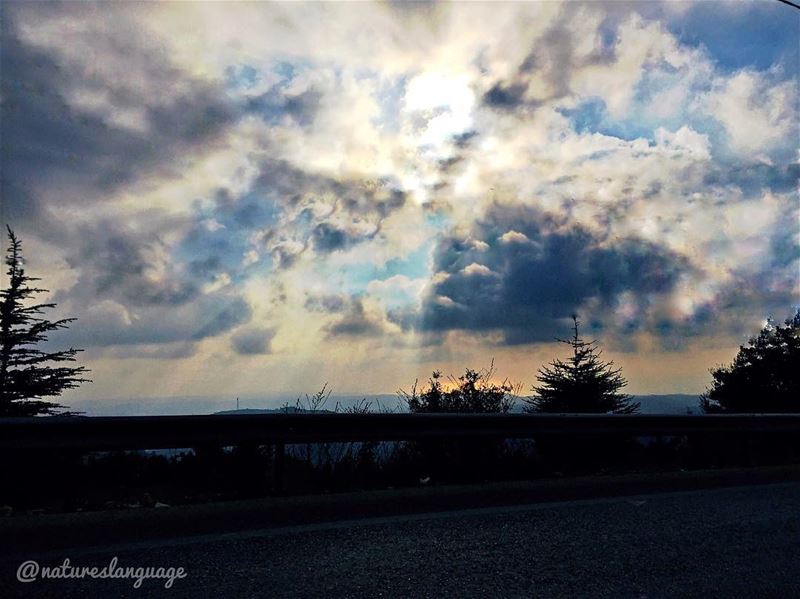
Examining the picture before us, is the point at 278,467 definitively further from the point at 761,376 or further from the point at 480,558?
the point at 761,376

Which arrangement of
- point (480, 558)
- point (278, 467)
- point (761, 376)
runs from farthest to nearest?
point (761, 376), point (278, 467), point (480, 558)

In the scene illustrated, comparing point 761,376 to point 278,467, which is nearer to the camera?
point 278,467

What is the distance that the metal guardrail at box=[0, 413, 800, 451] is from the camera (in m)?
5.86

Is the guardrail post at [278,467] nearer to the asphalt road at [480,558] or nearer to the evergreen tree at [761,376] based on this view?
the asphalt road at [480,558]

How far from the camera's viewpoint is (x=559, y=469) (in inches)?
346

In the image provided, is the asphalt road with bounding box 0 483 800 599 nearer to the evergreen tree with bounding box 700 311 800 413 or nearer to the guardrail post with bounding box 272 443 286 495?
the guardrail post with bounding box 272 443 286 495

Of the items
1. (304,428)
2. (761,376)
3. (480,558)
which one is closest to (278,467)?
(304,428)

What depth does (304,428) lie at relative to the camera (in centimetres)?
693

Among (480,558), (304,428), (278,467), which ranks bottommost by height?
(480,558)

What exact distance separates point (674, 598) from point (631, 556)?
75cm

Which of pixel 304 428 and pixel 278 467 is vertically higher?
pixel 304 428

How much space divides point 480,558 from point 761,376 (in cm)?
3096

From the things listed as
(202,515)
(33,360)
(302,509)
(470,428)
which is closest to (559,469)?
(470,428)

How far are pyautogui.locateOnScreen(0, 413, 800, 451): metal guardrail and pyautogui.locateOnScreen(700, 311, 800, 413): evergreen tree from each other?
73.2 ft
